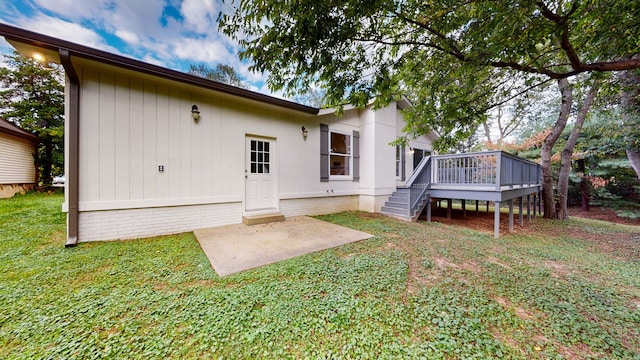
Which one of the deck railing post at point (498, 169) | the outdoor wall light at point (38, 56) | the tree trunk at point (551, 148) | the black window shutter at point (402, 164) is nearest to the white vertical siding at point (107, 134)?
the outdoor wall light at point (38, 56)

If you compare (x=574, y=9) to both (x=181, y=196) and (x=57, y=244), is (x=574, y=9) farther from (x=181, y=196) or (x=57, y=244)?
→ (x=57, y=244)

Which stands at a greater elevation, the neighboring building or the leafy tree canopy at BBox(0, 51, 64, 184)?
the leafy tree canopy at BBox(0, 51, 64, 184)

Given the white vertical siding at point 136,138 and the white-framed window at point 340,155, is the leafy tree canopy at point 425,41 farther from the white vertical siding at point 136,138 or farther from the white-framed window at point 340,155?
the white-framed window at point 340,155

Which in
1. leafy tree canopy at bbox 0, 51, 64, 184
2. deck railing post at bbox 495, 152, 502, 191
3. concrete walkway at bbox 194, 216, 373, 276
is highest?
leafy tree canopy at bbox 0, 51, 64, 184

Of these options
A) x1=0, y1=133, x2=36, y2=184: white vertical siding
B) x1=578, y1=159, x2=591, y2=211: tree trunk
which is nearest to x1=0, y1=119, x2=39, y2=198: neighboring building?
x1=0, y1=133, x2=36, y2=184: white vertical siding

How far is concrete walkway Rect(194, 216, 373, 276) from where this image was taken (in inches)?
A: 125

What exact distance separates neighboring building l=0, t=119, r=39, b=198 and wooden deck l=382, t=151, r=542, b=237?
15.1m

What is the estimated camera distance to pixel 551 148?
797cm

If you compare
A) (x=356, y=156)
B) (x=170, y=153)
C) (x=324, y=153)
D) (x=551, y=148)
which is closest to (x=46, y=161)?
(x=170, y=153)

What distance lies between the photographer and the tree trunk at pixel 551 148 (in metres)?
7.40

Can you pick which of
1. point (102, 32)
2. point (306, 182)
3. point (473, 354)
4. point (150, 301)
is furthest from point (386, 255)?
point (102, 32)

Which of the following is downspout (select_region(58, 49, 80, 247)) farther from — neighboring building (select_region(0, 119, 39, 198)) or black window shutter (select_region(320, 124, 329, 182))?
neighboring building (select_region(0, 119, 39, 198))

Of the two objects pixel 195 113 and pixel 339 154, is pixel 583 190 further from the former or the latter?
pixel 195 113

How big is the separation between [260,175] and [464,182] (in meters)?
5.66
